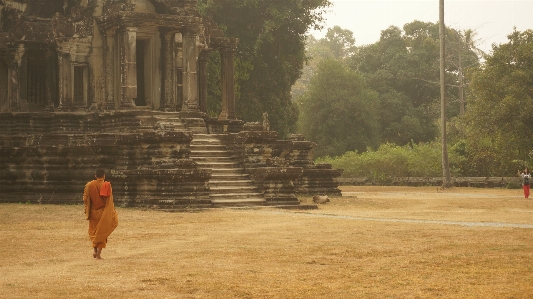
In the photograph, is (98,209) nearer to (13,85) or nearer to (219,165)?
(219,165)

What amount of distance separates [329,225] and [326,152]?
38.4 meters

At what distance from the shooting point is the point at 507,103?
36.1 m

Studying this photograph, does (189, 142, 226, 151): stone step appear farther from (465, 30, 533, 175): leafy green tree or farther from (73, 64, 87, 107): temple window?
(465, 30, 533, 175): leafy green tree

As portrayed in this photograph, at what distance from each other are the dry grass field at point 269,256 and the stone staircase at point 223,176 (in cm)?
184

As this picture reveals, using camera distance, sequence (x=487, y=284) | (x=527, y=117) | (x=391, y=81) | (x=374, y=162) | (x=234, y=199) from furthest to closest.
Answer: (x=391, y=81), (x=374, y=162), (x=527, y=117), (x=234, y=199), (x=487, y=284)

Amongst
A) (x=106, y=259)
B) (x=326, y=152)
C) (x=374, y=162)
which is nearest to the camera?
(x=106, y=259)

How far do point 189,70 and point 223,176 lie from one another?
4.50m

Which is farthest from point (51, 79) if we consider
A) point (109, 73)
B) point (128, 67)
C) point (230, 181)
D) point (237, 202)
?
point (237, 202)

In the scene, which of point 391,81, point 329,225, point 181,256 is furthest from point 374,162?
point 181,256

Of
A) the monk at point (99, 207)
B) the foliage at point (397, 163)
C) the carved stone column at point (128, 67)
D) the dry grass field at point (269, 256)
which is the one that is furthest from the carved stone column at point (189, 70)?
the foliage at point (397, 163)

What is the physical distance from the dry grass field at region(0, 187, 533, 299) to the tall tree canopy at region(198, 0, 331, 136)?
70.0 feet

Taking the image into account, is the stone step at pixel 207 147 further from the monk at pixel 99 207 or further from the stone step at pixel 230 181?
the monk at pixel 99 207

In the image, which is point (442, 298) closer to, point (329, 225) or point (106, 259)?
point (106, 259)

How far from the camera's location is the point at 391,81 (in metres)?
61.8
